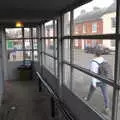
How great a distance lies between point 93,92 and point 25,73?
23.5 feet

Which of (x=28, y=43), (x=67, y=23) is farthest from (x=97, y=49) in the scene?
(x=28, y=43)

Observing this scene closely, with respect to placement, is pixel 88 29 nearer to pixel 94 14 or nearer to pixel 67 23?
pixel 94 14

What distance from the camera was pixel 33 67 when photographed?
417 inches

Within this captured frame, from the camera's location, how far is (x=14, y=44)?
10.5m

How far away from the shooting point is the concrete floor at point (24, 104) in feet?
19.9

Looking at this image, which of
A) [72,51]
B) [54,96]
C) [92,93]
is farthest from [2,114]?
[92,93]

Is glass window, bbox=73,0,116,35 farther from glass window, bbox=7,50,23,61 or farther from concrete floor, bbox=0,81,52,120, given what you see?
glass window, bbox=7,50,23,61

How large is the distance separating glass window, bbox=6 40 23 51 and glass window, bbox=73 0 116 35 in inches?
261

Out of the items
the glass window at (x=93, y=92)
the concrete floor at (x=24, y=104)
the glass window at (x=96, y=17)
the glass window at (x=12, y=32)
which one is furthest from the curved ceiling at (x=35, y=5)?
the glass window at (x=12, y=32)

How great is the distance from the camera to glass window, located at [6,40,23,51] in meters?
10.4

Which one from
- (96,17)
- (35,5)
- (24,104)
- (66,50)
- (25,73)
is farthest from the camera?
(25,73)

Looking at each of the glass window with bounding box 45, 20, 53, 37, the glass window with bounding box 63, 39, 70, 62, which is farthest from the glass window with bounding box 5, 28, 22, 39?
the glass window with bounding box 63, 39, 70, 62

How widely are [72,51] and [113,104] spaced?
6.92 ft

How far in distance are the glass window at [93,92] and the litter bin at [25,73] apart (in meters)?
6.09
